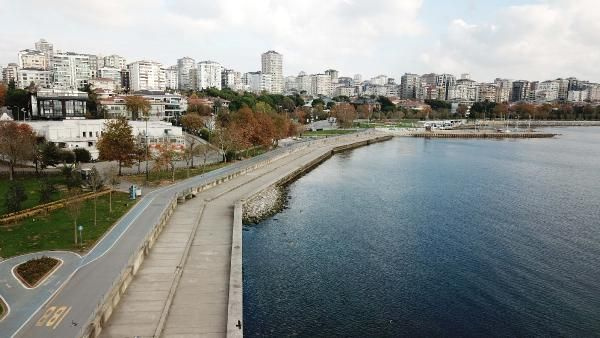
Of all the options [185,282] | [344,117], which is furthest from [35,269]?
[344,117]

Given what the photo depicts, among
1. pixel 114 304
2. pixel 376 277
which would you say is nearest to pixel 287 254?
pixel 376 277

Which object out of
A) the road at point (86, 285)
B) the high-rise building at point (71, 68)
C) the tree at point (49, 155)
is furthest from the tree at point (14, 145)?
the high-rise building at point (71, 68)

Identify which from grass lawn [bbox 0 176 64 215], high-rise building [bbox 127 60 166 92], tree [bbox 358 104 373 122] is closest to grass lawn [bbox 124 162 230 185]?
grass lawn [bbox 0 176 64 215]

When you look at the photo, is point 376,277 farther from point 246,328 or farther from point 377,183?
point 377,183

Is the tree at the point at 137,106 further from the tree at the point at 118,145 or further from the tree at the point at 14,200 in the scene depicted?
the tree at the point at 14,200

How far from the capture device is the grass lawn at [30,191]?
100 feet

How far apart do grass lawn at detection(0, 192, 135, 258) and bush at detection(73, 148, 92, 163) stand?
19247 millimetres

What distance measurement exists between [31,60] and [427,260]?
606 ft

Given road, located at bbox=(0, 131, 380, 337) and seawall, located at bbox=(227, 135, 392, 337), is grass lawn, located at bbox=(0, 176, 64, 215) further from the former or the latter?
seawall, located at bbox=(227, 135, 392, 337)

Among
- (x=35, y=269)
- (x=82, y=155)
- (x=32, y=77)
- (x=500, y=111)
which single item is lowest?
(x=35, y=269)

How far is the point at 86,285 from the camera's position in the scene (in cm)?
1852

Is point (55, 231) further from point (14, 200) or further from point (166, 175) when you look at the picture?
point (166, 175)

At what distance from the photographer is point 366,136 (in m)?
103

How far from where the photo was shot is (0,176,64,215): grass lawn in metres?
30.6
